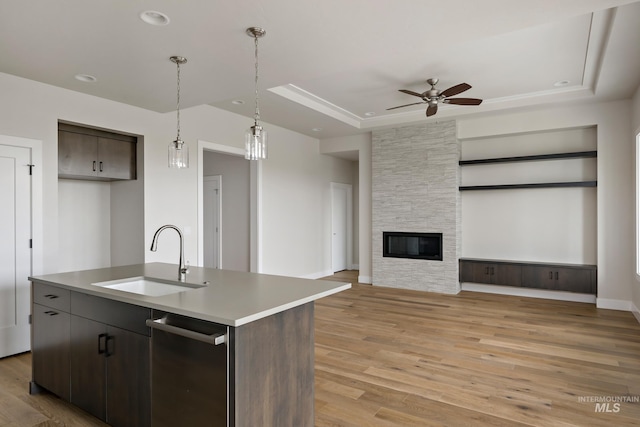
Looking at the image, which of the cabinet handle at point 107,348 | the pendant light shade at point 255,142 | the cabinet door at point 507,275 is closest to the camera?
the cabinet handle at point 107,348

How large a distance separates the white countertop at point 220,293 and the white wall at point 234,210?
11.4ft

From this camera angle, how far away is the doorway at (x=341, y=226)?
8.31 metres

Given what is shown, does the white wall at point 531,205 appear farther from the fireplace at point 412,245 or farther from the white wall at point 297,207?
the white wall at point 297,207

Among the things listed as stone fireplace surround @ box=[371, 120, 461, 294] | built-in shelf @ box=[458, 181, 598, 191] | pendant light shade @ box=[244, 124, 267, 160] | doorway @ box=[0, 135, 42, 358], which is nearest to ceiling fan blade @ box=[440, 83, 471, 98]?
stone fireplace surround @ box=[371, 120, 461, 294]

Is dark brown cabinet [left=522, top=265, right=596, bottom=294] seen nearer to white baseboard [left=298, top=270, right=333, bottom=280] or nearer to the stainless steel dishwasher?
white baseboard [left=298, top=270, right=333, bottom=280]

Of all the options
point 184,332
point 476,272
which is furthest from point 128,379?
point 476,272

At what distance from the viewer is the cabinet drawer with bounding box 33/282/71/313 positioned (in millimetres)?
2449

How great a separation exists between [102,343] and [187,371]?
76 centimetres

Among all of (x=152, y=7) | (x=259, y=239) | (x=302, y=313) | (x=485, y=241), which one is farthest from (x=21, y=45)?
(x=485, y=241)

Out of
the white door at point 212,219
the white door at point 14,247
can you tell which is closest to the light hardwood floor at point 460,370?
the white door at point 14,247

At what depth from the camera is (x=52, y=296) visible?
2.54 metres

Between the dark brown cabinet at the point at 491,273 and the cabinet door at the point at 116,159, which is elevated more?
the cabinet door at the point at 116,159

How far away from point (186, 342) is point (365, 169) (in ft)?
19.0

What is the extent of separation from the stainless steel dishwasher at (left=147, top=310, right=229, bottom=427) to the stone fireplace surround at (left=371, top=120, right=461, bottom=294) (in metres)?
5.17
